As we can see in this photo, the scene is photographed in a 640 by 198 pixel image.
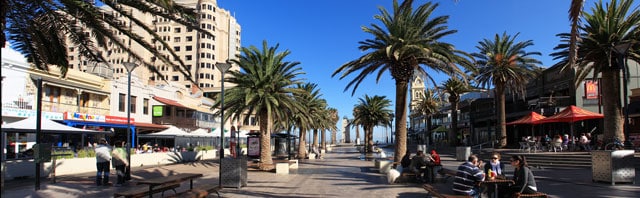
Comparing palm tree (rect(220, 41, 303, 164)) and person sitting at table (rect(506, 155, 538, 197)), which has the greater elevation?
palm tree (rect(220, 41, 303, 164))

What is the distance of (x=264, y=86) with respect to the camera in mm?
22406

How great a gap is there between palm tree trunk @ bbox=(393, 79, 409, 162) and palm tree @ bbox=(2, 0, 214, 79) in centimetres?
1445

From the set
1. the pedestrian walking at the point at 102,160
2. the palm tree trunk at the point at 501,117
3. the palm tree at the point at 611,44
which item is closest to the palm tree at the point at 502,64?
the palm tree trunk at the point at 501,117

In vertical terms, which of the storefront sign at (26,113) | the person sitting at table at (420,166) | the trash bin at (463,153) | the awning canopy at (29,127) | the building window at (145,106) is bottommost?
the trash bin at (463,153)

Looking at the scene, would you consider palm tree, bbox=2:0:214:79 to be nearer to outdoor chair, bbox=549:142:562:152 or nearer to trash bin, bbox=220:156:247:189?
trash bin, bbox=220:156:247:189

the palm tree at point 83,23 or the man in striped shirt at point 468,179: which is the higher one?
the palm tree at point 83,23

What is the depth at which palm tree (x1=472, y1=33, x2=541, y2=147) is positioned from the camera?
3325cm

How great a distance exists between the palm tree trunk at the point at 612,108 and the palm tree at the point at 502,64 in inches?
450

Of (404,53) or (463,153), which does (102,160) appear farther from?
(463,153)

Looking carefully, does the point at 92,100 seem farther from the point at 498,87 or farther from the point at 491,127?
the point at 491,127

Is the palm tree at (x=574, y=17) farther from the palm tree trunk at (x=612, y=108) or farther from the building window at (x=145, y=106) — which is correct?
the building window at (x=145, y=106)

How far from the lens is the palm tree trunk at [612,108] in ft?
69.7

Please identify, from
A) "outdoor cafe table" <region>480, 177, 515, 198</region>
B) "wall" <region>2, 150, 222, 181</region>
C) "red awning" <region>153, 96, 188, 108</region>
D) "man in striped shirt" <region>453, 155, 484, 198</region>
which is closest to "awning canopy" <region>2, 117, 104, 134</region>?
"wall" <region>2, 150, 222, 181</region>

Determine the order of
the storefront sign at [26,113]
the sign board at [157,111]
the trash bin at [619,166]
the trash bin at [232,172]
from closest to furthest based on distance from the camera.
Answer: the trash bin at [619,166], the trash bin at [232,172], the storefront sign at [26,113], the sign board at [157,111]
